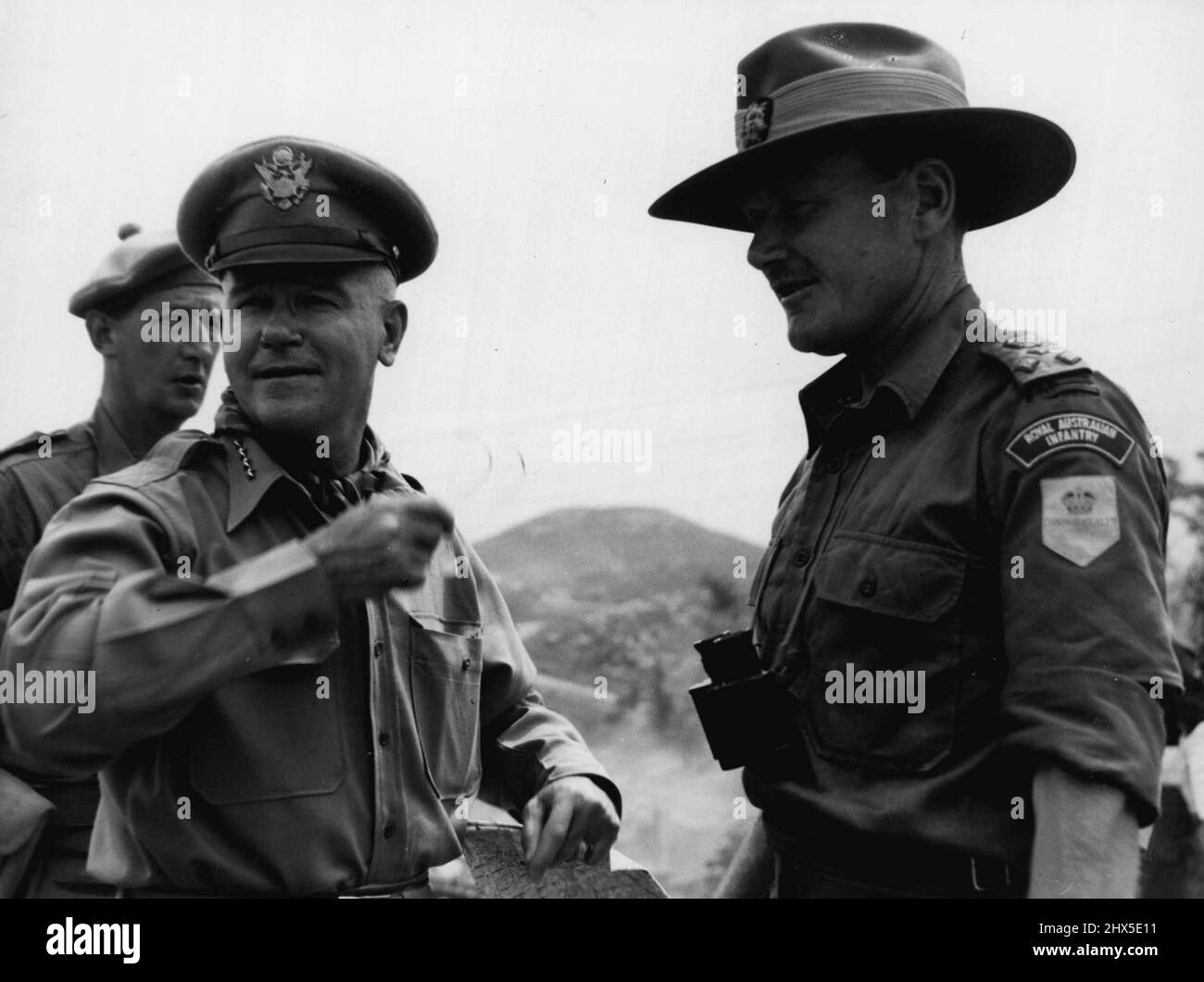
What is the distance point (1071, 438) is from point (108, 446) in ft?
8.33

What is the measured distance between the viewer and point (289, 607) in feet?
6.81

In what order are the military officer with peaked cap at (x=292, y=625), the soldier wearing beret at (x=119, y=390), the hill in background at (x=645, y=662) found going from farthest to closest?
the hill in background at (x=645, y=662), the soldier wearing beret at (x=119, y=390), the military officer with peaked cap at (x=292, y=625)

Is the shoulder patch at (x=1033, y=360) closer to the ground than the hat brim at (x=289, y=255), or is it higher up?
closer to the ground

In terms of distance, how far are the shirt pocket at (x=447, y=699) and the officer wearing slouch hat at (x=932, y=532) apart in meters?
0.55

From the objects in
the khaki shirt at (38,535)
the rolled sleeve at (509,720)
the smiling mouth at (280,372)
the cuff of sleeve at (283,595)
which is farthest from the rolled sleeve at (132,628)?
the khaki shirt at (38,535)

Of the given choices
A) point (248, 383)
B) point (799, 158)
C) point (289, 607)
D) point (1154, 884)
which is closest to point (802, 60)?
point (799, 158)

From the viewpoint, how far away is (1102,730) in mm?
1968

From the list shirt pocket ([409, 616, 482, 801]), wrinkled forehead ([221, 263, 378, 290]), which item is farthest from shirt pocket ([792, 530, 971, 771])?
wrinkled forehead ([221, 263, 378, 290])

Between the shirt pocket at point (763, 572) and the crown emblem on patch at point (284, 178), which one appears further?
the shirt pocket at point (763, 572)

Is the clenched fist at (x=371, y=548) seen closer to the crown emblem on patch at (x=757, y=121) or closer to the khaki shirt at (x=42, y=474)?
the crown emblem on patch at (x=757, y=121)

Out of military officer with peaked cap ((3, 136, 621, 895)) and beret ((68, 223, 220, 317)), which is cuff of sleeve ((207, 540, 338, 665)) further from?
beret ((68, 223, 220, 317))

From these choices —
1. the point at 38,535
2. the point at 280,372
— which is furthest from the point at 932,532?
the point at 38,535

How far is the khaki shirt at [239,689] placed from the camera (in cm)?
204
